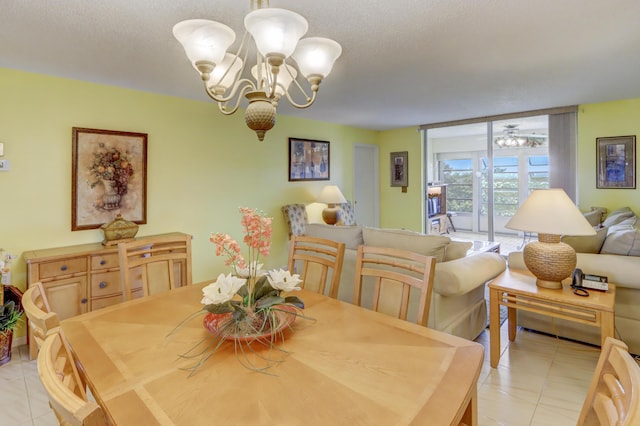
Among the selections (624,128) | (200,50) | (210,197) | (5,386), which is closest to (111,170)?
(210,197)

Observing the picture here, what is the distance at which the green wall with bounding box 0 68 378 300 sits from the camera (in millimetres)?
2908

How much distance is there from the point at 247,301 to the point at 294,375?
384 mm

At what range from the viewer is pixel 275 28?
1.38 metres

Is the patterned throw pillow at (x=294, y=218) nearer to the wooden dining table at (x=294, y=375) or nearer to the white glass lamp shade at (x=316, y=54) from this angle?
the white glass lamp shade at (x=316, y=54)

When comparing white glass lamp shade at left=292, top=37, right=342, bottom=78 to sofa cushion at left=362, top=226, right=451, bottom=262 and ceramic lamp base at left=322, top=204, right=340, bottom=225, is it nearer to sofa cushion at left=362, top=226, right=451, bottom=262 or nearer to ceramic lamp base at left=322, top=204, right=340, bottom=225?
sofa cushion at left=362, top=226, right=451, bottom=262

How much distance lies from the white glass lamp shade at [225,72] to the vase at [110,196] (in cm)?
207

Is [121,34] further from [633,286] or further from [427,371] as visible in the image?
[633,286]

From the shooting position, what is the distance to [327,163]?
571cm

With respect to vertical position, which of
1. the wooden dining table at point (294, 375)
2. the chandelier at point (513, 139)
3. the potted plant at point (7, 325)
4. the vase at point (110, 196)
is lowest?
the potted plant at point (7, 325)

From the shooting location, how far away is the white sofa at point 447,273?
2.27m

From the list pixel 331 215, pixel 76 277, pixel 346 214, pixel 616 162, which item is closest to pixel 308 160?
pixel 331 215

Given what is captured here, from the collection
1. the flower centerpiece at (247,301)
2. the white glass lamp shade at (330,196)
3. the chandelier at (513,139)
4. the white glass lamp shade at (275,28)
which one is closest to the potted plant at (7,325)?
the flower centerpiece at (247,301)

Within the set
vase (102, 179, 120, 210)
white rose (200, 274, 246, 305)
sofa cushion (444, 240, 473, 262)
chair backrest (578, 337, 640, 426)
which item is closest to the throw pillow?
sofa cushion (444, 240, 473, 262)

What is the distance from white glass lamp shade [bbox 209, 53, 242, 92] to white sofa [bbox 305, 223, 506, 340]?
1.48m
